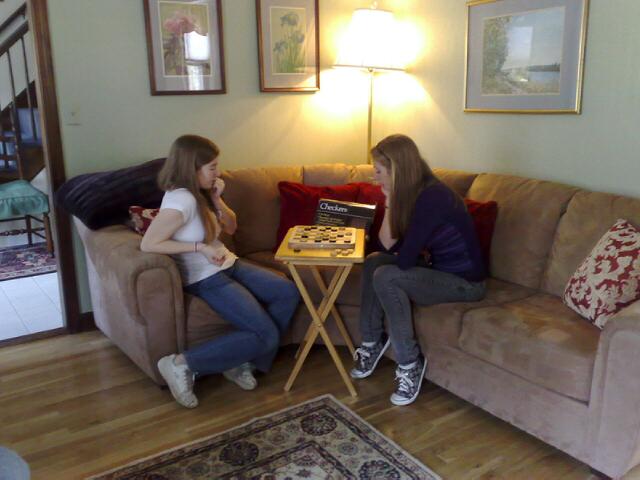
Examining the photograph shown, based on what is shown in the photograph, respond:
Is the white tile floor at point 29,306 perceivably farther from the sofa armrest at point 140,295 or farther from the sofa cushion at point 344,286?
the sofa cushion at point 344,286

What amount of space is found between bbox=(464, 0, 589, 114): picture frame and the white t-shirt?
1.75m

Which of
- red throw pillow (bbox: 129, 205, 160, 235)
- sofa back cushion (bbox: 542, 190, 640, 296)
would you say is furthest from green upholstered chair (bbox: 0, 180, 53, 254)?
sofa back cushion (bbox: 542, 190, 640, 296)

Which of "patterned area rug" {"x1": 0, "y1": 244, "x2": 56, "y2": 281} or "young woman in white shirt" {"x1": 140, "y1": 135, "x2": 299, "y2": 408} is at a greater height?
"young woman in white shirt" {"x1": 140, "y1": 135, "x2": 299, "y2": 408}

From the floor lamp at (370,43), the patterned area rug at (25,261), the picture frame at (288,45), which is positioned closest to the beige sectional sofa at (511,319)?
the picture frame at (288,45)

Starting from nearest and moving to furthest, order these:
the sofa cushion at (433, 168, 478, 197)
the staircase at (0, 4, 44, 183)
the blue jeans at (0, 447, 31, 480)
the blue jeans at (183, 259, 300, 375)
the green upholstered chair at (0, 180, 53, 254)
Result: the blue jeans at (0, 447, 31, 480), the blue jeans at (183, 259, 300, 375), the sofa cushion at (433, 168, 478, 197), the green upholstered chair at (0, 180, 53, 254), the staircase at (0, 4, 44, 183)

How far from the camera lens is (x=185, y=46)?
136 inches

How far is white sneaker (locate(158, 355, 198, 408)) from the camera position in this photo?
2.54 meters

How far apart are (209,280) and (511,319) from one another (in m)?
1.29

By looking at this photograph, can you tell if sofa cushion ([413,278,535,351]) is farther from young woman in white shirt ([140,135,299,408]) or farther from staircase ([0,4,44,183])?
staircase ([0,4,44,183])

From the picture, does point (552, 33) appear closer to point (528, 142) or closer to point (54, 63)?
point (528, 142)

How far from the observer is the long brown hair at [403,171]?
8.35 ft

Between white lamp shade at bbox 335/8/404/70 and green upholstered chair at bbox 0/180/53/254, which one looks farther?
green upholstered chair at bbox 0/180/53/254

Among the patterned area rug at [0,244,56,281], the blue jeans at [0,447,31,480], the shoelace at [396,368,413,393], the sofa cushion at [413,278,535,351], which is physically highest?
the blue jeans at [0,447,31,480]

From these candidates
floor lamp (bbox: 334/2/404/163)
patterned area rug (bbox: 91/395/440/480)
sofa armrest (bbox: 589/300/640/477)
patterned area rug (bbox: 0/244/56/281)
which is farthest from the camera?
patterned area rug (bbox: 0/244/56/281)
